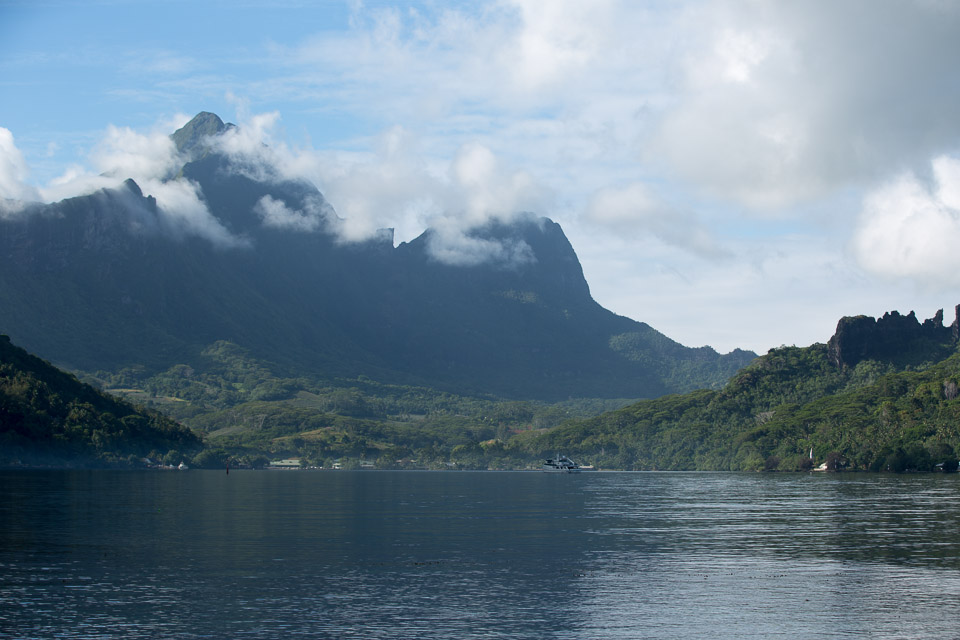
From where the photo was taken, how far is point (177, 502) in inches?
5758

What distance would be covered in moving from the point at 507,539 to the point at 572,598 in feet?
113

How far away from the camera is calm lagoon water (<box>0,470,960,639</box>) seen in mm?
51844

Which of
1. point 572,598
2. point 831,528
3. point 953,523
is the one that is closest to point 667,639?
point 572,598

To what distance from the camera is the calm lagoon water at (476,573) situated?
170 feet

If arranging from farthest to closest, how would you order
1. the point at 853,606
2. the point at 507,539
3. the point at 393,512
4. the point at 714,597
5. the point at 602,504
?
the point at 602,504
the point at 393,512
the point at 507,539
the point at 714,597
the point at 853,606

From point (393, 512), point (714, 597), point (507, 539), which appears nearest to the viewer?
point (714, 597)

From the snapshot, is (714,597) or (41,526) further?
(41,526)

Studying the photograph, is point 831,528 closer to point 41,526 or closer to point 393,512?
point 393,512

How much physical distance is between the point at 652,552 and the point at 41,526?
65.0m

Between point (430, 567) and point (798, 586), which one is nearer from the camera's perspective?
point (798, 586)

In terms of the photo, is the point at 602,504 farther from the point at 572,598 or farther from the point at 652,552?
the point at 572,598

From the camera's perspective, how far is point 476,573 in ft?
229

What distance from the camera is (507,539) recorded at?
9400 cm

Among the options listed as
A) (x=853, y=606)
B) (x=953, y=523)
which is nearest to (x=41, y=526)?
(x=853, y=606)
